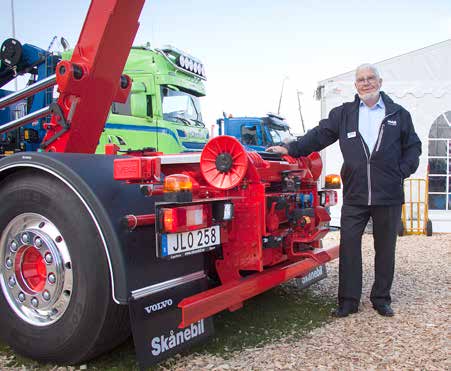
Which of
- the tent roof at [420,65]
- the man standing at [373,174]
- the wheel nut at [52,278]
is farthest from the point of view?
the tent roof at [420,65]

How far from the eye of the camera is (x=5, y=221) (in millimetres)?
3006

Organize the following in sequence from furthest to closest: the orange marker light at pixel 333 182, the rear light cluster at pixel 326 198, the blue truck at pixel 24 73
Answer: the blue truck at pixel 24 73 < the orange marker light at pixel 333 182 < the rear light cluster at pixel 326 198

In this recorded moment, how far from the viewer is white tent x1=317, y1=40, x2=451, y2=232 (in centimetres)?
1012

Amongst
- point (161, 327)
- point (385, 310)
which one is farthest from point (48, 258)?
point (385, 310)

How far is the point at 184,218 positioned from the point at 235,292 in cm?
71

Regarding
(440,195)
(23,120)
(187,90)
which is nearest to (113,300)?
(23,120)

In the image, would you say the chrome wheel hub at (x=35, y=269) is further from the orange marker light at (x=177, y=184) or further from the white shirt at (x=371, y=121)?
the white shirt at (x=371, y=121)

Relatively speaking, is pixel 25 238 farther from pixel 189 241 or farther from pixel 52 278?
pixel 189 241

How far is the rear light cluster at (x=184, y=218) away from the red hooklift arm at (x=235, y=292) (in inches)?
17.5

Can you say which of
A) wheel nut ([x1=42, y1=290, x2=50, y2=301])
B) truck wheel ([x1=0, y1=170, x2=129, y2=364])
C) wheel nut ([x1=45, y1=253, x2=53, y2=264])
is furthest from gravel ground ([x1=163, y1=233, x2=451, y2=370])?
wheel nut ([x1=45, y1=253, x2=53, y2=264])

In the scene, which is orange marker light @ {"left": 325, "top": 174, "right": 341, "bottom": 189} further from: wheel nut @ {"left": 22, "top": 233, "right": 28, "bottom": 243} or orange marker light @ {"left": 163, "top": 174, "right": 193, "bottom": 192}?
wheel nut @ {"left": 22, "top": 233, "right": 28, "bottom": 243}

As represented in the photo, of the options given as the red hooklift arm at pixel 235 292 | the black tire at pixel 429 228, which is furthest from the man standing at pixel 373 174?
the black tire at pixel 429 228

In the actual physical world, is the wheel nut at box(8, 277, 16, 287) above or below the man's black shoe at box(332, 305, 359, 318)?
above

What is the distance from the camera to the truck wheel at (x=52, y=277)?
2.61m
